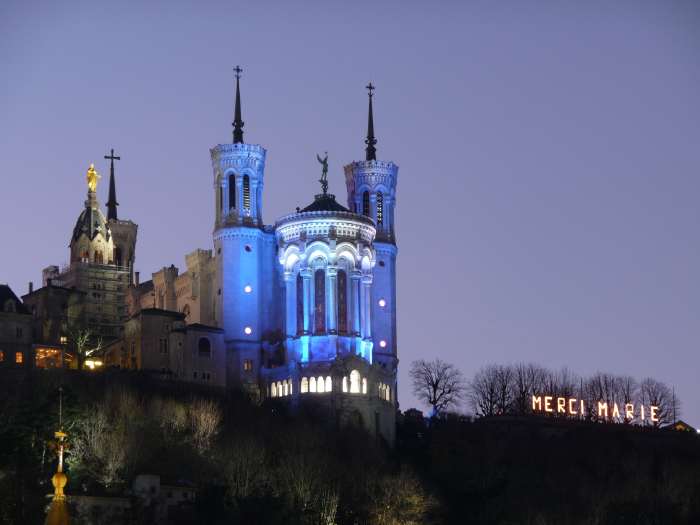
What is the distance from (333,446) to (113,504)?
88.2ft

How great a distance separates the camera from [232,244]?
15162cm

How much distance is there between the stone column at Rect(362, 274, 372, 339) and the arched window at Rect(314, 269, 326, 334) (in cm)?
394

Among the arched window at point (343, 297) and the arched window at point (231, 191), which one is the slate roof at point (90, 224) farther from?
the arched window at point (343, 297)

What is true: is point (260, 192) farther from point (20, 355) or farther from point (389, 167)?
point (20, 355)

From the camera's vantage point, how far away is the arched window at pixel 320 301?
146 m

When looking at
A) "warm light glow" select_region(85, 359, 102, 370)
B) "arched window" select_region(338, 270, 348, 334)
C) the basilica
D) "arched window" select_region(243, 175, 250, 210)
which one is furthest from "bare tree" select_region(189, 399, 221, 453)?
"arched window" select_region(243, 175, 250, 210)

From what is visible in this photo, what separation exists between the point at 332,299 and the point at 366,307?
182 inches

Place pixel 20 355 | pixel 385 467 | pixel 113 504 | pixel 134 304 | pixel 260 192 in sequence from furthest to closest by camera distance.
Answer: pixel 134 304
pixel 260 192
pixel 20 355
pixel 385 467
pixel 113 504

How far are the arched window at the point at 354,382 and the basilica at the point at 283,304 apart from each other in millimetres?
84

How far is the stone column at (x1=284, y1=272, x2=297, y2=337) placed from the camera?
147 metres

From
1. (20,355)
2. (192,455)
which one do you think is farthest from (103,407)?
(20,355)

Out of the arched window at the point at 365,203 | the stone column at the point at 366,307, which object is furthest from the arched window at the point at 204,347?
the arched window at the point at 365,203

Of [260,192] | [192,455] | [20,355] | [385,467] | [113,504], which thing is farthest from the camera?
[260,192]

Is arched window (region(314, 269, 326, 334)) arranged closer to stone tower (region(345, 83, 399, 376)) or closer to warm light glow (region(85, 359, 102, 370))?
stone tower (region(345, 83, 399, 376))
